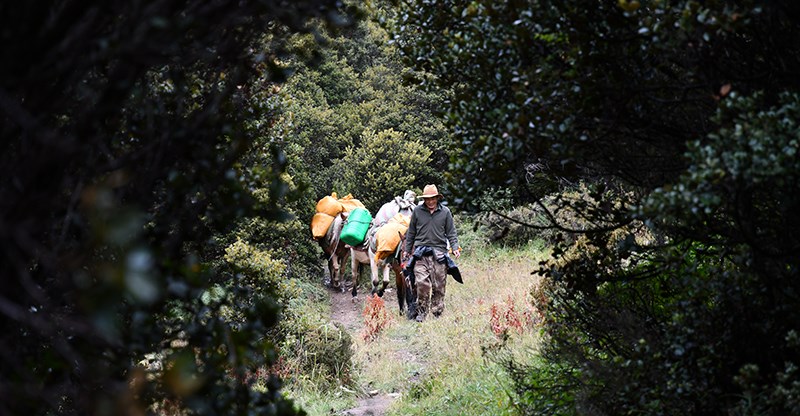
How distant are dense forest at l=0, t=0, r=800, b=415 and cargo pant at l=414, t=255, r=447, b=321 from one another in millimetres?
6073

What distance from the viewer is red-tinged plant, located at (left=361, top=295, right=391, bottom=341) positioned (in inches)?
450

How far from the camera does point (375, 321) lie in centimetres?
1180

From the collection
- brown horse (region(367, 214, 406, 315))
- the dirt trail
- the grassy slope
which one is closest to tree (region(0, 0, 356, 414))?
the grassy slope

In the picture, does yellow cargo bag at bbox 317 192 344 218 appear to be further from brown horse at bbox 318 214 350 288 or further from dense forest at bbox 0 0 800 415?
dense forest at bbox 0 0 800 415

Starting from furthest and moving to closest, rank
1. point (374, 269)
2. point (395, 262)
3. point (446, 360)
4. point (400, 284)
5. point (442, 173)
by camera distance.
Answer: point (374, 269) → point (395, 262) → point (400, 284) → point (446, 360) → point (442, 173)

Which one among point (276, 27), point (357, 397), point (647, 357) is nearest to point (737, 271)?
point (647, 357)

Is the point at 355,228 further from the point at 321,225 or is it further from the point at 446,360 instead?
the point at 446,360

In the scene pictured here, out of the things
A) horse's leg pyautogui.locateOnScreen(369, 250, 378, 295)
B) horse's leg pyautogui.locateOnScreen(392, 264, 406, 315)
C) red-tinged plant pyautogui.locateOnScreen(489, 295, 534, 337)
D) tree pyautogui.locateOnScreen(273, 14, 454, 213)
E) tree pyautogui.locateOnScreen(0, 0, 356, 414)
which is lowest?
tree pyautogui.locateOnScreen(0, 0, 356, 414)

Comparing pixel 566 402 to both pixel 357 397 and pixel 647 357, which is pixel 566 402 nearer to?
pixel 647 357

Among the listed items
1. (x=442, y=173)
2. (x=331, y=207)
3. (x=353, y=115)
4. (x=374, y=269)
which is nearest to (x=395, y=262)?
(x=374, y=269)

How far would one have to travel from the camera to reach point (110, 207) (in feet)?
4.39

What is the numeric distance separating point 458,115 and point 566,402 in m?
2.12

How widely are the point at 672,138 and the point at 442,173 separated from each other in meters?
1.26

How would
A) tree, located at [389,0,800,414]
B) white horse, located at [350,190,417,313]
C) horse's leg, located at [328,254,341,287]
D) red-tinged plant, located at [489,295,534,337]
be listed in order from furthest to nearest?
1. horse's leg, located at [328,254,341,287]
2. white horse, located at [350,190,417,313]
3. red-tinged plant, located at [489,295,534,337]
4. tree, located at [389,0,800,414]
